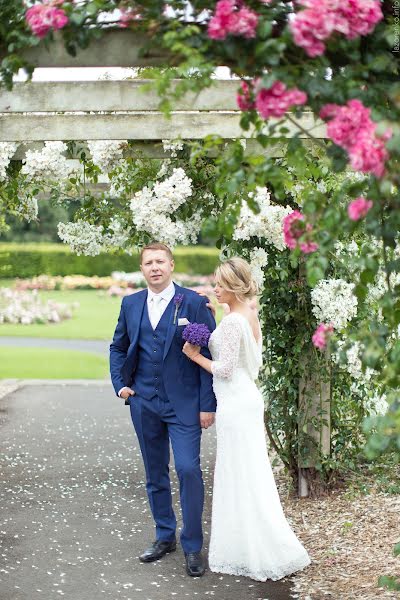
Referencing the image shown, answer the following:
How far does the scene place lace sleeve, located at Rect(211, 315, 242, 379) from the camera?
4.73 meters

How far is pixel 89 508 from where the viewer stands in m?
6.26

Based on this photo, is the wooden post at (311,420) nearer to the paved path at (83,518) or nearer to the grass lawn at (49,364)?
the paved path at (83,518)

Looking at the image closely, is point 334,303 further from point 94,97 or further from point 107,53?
point 107,53

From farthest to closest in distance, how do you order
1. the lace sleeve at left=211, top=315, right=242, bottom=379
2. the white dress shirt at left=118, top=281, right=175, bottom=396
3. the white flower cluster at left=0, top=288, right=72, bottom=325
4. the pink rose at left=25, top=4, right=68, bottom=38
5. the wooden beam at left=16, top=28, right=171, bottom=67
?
1. the white flower cluster at left=0, top=288, right=72, bottom=325
2. the white dress shirt at left=118, top=281, right=175, bottom=396
3. the lace sleeve at left=211, top=315, right=242, bottom=379
4. the wooden beam at left=16, top=28, right=171, bottom=67
5. the pink rose at left=25, top=4, right=68, bottom=38

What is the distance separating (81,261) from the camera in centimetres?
2630

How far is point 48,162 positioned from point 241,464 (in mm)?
2499

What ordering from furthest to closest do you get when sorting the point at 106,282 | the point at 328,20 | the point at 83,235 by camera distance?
the point at 106,282 → the point at 83,235 → the point at 328,20

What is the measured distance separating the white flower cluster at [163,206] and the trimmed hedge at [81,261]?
19139 millimetres

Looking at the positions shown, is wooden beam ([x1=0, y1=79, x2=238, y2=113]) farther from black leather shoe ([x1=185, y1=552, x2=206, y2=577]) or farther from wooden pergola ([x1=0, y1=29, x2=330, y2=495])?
black leather shoe ([x1=185, y1=552, x2=206, y2=577])

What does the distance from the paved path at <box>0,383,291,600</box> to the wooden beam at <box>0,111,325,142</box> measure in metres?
2.32

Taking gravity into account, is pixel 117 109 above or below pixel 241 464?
above

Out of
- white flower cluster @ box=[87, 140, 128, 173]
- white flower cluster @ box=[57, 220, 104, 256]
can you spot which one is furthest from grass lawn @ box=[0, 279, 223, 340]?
white flower cluster @ box=[87, 140, 128, 173]

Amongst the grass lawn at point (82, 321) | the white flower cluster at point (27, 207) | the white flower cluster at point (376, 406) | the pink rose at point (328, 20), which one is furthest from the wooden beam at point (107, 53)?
the grass lawn at point (82, 321)

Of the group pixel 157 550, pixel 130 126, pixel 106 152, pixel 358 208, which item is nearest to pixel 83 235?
pixel 106 152
